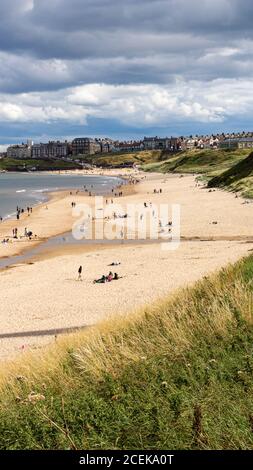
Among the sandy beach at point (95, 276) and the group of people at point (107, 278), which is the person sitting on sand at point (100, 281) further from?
the sandy beach at point (95, 276)

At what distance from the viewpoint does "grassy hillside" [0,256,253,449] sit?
5340mm

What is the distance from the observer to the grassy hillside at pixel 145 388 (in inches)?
210

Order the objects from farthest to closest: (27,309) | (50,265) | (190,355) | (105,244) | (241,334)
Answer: (105,244)
(50,265)
(27,309)
(241,334)
(190,355)

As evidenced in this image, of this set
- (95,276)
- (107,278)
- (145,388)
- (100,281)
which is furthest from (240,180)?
(145,388)

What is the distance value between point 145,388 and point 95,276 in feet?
77.2

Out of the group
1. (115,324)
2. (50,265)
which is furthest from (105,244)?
(115,324)

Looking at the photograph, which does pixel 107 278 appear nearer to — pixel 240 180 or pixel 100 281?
pixel 100 281

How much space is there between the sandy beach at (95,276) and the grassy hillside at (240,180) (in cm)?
2398

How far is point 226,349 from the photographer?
295 inches

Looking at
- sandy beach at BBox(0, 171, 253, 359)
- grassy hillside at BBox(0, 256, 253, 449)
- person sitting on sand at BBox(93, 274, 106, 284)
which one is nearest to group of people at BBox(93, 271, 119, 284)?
person sitting on sand at BBox(93, 274, 106, 284)

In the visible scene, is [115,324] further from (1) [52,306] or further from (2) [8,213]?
(2) [8,213]
